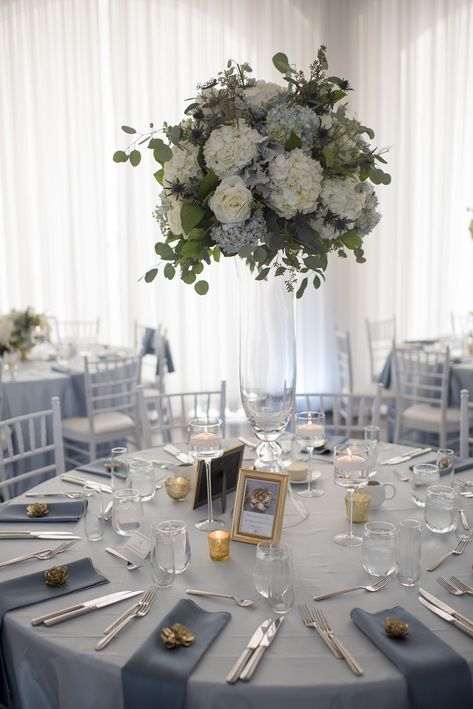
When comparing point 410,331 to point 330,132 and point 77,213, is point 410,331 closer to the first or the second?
point 77,213

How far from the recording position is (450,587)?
1566 millimetres

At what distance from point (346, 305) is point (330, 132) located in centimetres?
492

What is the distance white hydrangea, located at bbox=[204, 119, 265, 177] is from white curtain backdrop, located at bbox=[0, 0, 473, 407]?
14.6 ft

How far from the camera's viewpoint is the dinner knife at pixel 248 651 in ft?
4.18

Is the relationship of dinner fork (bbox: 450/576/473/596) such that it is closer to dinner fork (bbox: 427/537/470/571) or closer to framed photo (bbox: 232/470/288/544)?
dinner fork (bbox: 427/537/470/571)

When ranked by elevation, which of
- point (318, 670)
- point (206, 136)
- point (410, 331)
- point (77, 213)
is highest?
point (77, 213)

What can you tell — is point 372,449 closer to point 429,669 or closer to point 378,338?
point 429,669

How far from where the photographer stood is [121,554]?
177 centimetres

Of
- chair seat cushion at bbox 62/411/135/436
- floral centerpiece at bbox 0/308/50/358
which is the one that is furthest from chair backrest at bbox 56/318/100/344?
chair seat cushion at bbox 62/411/135/436

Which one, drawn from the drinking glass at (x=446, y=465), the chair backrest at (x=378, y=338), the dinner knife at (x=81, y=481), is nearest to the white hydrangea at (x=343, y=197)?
the drinking glass at (x=446, y=465)

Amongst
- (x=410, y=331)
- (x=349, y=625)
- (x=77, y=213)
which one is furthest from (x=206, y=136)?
(x=410, y=331)

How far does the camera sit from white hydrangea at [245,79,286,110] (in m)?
1.74

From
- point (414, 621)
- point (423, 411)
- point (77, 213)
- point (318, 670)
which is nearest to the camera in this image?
point (318, 670)

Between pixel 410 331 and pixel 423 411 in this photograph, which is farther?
pixel 410 331
